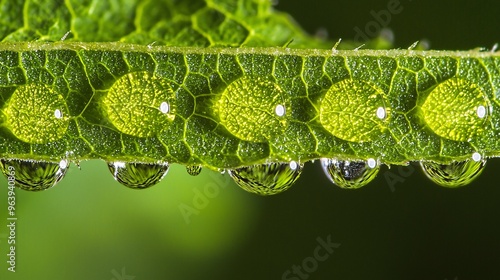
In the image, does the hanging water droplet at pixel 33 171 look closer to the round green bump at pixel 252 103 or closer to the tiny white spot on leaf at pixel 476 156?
the round green bump at pixel 252 103

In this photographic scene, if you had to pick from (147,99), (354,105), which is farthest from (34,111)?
(354,105)

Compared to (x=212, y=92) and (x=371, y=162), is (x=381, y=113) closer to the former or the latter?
(x=371, y=162)

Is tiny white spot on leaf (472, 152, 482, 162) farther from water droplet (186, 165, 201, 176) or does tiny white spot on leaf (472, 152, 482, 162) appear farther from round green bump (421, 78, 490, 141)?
water droplet (186, 165, 201, 176)

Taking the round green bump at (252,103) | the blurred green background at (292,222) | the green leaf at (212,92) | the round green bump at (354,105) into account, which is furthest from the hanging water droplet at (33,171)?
the blurred green background at (292,222)

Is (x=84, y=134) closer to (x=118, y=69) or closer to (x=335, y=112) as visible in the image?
(x=118, y=69)

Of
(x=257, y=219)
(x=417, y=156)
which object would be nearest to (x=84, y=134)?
(x=417, y=156)
